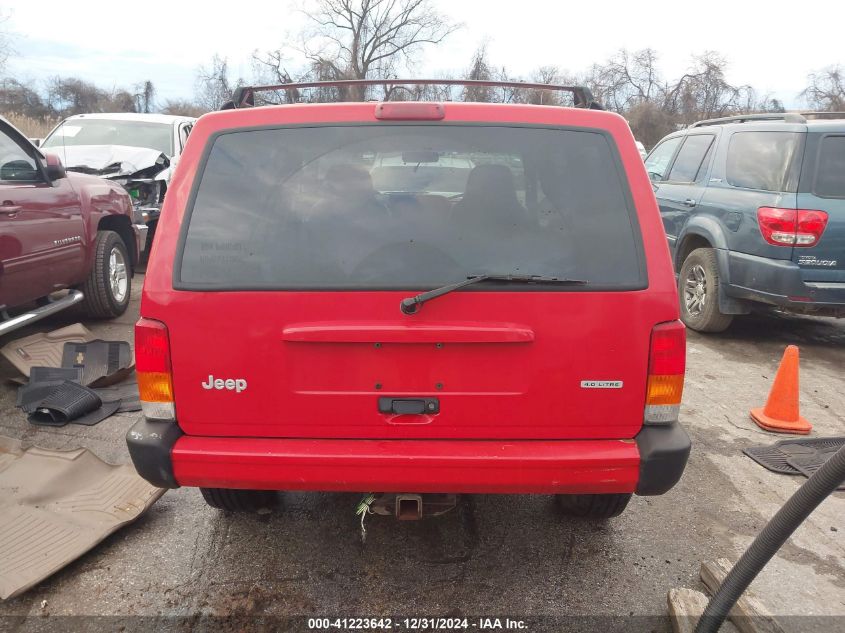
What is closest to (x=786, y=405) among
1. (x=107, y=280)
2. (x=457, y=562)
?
(x=457, y=562)

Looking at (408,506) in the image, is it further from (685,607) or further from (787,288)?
(787,288)

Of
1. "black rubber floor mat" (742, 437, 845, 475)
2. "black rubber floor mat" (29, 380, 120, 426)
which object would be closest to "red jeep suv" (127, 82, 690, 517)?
"black rubber floor mat" (742, 437, 845, 475)

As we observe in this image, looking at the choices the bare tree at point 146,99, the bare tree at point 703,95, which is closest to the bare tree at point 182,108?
the bare tree at point 146,99

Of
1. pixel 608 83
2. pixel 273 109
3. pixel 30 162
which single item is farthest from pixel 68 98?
pixel 273 109

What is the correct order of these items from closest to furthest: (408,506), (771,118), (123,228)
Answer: (408,506) < (771,118) < (123,228)

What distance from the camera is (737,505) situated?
3.34m

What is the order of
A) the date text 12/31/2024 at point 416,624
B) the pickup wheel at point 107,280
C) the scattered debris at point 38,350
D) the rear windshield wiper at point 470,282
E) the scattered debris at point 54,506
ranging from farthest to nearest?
the pickup wheel at point 107,280 < the scattered debris at point 38,350 < the scattered debris at point 54,506 < the date text 12/31/2024 at point 416,624 < the rear windshield wiper at point 470,282

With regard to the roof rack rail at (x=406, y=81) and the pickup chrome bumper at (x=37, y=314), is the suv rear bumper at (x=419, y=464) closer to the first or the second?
the roof rack rail at (x=406, y=81)

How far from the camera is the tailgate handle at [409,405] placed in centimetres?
226

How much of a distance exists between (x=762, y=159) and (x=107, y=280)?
20.0 ft

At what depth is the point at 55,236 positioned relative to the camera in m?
5.09

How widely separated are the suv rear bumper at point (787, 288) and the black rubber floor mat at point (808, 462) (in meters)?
1.88

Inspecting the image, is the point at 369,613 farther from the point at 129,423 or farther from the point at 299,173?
the point at 129,423

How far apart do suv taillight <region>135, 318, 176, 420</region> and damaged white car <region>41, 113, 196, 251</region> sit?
18.3 ft
